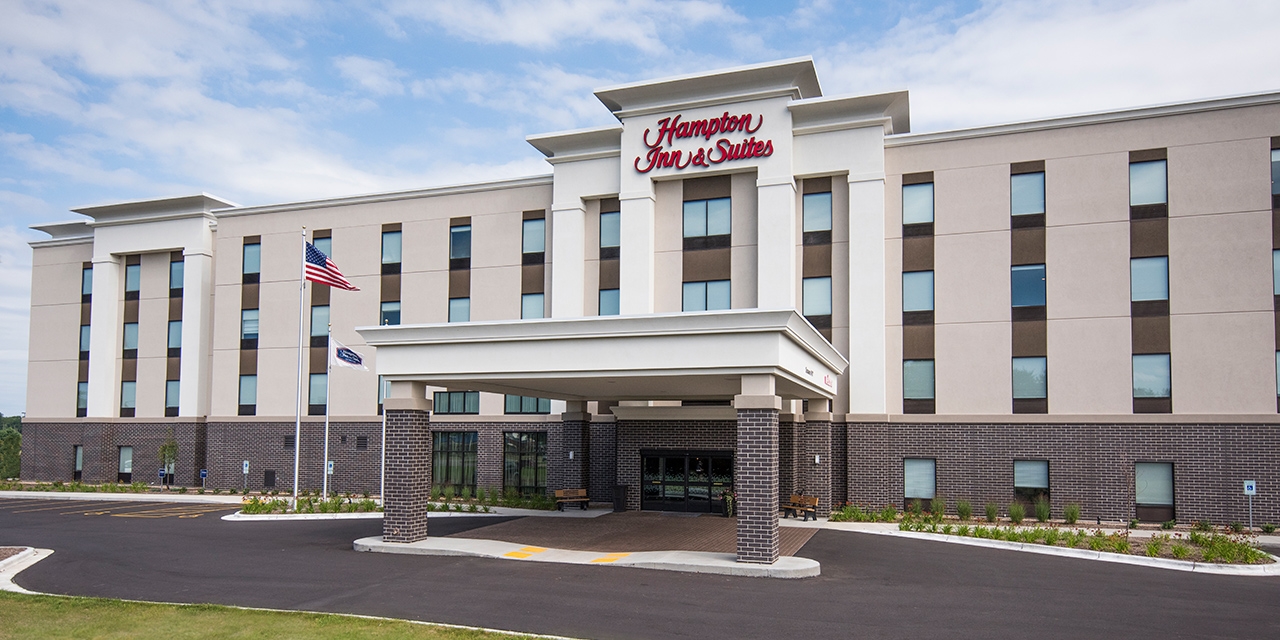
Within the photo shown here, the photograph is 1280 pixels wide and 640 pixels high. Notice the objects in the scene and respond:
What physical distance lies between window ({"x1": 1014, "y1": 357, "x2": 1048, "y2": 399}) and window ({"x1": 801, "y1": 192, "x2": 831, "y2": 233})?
752 centimetres

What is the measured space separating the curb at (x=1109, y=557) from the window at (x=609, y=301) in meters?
12.3

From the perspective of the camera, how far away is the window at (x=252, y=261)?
40.0 metres

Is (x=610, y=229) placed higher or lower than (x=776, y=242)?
higher

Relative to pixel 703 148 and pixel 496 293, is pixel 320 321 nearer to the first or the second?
pixel 496 293

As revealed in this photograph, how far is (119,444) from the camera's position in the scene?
138ft

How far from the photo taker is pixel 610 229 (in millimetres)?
33500

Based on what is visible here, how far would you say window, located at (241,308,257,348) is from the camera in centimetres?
3988

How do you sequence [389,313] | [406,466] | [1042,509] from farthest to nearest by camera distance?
[389,313], [1042,509], [406,466]

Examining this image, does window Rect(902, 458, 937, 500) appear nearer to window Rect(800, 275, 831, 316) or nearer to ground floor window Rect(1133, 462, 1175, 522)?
window Rect(800, 275, 831, 316)

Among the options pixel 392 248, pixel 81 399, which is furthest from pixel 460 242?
pixel 81 399

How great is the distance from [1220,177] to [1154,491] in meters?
9.50

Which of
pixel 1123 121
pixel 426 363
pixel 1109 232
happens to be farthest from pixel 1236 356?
pixel 426 363

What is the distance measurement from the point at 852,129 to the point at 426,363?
16.4 m

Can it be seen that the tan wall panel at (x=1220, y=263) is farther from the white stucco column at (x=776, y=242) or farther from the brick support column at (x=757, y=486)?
the brick support column at (x=757, y=486)
